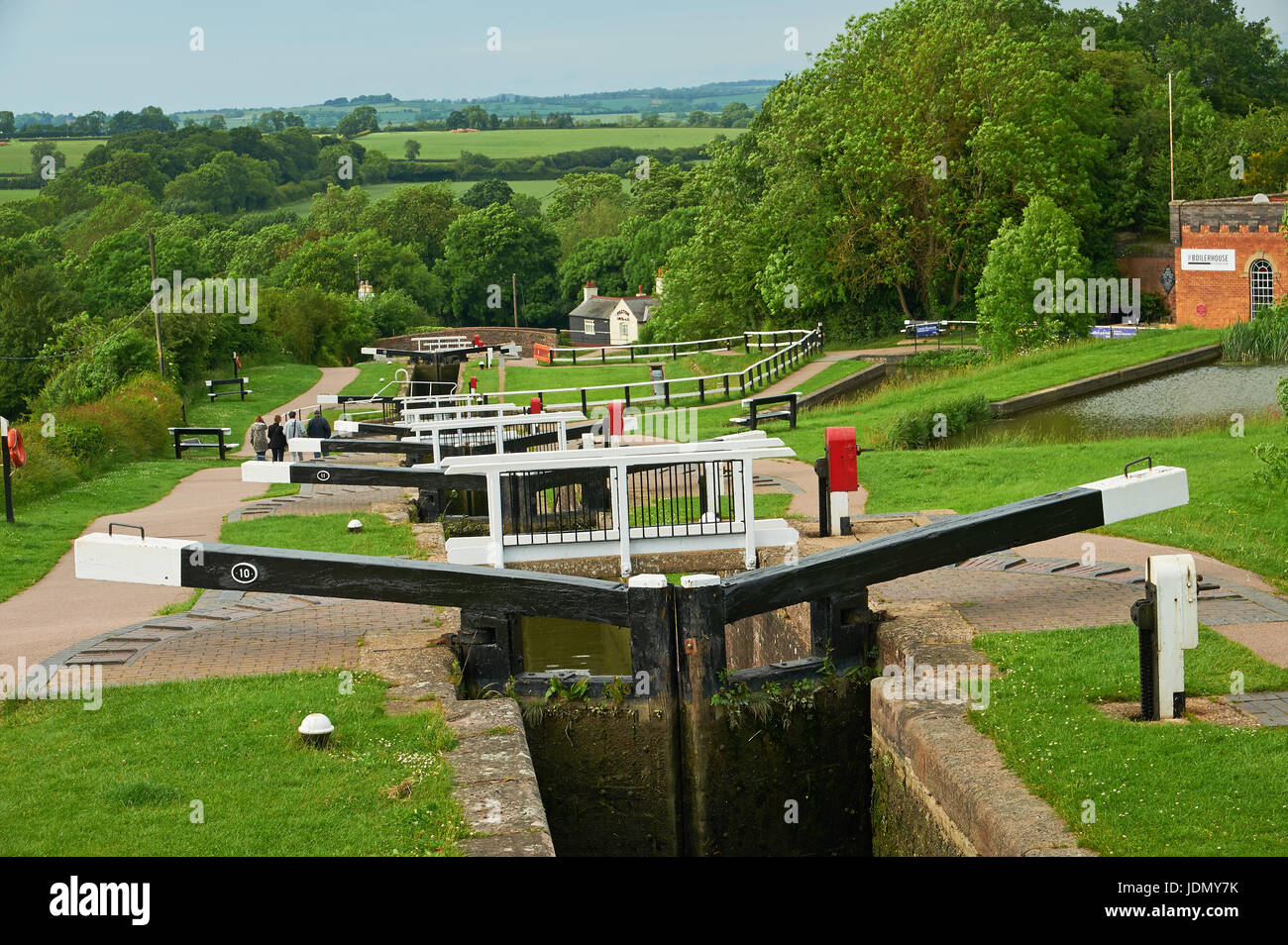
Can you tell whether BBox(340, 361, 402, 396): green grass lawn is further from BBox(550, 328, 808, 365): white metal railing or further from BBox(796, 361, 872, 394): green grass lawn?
BBox(796, 361, 872, 394): green grass lawn

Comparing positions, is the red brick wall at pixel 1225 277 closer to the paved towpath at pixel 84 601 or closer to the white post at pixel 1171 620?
the paved towpath at pixel 84 601

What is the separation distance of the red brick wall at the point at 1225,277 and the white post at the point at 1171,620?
29.1 m

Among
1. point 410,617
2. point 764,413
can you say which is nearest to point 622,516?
point 410,617

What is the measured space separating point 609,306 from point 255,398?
50916 mm

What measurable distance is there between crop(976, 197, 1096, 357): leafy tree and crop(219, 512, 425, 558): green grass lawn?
2092 centimetres

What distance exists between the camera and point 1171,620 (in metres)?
8.10

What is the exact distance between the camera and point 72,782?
783 centimetres

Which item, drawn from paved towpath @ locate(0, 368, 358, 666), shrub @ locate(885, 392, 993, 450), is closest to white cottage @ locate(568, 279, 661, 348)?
shrub @ locate(885, 392, 993, 450)

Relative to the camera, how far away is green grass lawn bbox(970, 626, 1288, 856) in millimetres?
6543

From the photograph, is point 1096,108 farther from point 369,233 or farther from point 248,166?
point 248,166

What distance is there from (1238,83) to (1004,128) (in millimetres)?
25153

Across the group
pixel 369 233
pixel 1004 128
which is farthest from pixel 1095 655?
pixel 369 233

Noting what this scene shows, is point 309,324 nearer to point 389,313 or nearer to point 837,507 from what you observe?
point 389,313
